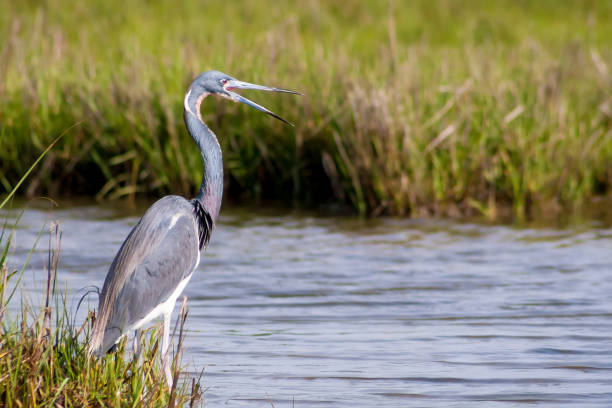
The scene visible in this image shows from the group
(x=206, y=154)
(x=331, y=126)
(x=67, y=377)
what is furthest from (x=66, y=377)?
(x=331, y=126)

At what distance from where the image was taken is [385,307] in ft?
22.8

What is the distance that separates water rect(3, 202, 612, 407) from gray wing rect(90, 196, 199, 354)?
626 millimetres

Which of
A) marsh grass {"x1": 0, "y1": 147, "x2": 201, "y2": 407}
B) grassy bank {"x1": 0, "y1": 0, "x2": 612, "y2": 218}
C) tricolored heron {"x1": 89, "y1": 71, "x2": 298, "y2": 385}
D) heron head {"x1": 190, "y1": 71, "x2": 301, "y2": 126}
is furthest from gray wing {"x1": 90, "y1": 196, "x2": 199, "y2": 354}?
grassy bank {"x1": 0, "y1": 0, "x2": 612, "y2": 218}

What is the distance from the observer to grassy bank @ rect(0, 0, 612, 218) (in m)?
9.57

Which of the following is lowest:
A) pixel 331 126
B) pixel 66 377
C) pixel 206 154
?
pixel 66 377

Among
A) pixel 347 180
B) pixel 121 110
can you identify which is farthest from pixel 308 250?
pixel 121 110

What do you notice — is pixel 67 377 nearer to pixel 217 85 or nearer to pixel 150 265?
pixel 150 265

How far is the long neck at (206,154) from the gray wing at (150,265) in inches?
7.8

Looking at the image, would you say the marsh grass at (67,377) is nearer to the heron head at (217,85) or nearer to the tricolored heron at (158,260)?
the tricolored heron at (158,260)

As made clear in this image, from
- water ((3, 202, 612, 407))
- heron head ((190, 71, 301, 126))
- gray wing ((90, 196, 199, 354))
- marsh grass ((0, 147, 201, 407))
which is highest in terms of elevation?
heron head ((190, 71, 301, 126))

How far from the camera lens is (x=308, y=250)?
28.7 feet

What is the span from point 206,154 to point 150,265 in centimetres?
65

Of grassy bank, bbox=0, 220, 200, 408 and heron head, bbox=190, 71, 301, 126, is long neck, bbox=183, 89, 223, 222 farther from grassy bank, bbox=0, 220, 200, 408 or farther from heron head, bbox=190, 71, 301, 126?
grassy bank, bbox=0, 220, 200, 408

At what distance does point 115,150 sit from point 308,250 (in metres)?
2.75
